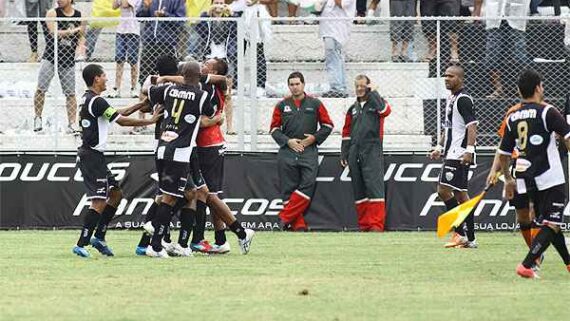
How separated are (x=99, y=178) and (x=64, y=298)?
450 cm

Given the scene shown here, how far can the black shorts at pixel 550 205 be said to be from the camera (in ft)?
44.5

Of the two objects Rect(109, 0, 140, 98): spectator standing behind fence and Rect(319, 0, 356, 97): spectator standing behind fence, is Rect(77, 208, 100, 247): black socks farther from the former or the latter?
Rect(319, 0, 356, 97): spectator standing behind fence

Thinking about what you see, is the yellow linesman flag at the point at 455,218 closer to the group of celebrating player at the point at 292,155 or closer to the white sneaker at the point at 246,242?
the group of celebrating player at the point at 292,155

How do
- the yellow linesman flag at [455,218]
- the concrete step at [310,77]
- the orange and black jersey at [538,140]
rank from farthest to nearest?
the concrete step at [310,77]
the yellow linesman flag at [455,218]
the orange and black jersey at [538,140]

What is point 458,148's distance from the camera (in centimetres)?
1834

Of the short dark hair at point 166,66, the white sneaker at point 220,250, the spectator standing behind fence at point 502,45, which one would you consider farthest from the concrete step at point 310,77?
the white sneaker at point 220,250

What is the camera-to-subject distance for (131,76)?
22.8 m

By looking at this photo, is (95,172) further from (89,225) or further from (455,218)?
(455,218)

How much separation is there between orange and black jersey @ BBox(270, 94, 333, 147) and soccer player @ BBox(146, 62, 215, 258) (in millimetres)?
5917

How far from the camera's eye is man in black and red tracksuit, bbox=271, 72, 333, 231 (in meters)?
21.6

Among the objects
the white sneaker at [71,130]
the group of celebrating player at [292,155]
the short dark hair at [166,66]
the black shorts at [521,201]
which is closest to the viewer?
the group of celebrating player at [292,155]

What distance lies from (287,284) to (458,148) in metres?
5.88

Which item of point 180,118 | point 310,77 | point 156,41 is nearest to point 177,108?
point 180,118

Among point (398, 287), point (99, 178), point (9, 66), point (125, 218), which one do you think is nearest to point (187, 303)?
point (398, 287)
